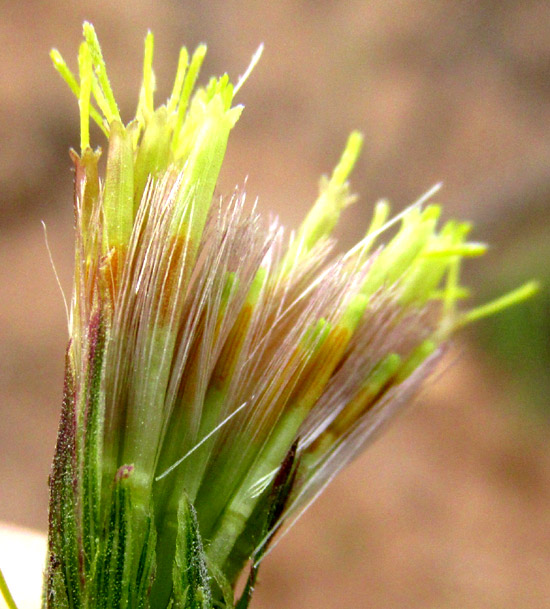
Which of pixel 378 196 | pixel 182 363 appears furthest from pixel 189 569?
pixel 378 196

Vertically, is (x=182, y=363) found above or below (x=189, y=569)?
above

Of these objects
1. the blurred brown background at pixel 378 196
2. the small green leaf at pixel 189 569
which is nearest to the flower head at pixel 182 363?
the small green leaf at pixel 189 569

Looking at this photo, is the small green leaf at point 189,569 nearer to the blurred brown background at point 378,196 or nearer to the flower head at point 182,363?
the flower head at point 182,363

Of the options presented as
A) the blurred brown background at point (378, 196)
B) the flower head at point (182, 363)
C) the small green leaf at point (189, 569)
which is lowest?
the small green leaf at point (189, 569)

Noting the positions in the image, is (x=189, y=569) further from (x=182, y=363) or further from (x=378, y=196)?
(x=378, y=196)

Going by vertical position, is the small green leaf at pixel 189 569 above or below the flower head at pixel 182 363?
below

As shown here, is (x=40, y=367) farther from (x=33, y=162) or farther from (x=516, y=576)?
(x=516, y=576)

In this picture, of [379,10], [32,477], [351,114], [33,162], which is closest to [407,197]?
[351,114]
